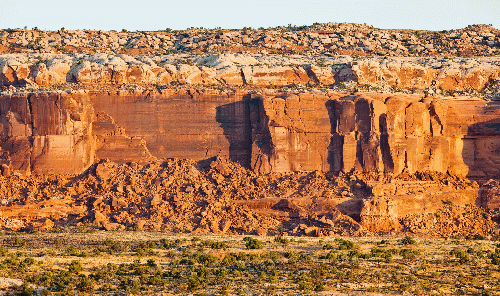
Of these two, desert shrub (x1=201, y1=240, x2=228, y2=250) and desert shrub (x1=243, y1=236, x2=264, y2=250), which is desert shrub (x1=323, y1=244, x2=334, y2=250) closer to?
desert shrub (x1=243, y1=236, x2=264, y2=250)

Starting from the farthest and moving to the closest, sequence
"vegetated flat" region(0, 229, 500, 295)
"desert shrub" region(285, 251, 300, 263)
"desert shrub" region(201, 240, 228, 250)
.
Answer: "desert shrub" region(201, 240, 228, 250), "desert shrub" region(285, 251, 300, 263), "vegetated flat" region(0, 229, 500, 295)

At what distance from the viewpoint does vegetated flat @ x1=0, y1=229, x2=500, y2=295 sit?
104 feet

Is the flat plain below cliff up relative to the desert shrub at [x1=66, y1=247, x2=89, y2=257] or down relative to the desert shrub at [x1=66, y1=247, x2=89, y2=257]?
up

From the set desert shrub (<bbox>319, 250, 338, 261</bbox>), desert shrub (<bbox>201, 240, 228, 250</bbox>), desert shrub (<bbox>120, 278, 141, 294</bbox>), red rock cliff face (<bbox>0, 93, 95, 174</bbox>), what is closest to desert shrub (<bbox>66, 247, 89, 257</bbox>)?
desert shrub (<bbox>120, 278, 141, 294</bbox>)

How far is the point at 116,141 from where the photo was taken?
49.5 metres

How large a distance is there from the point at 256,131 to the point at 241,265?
14415 millimetres

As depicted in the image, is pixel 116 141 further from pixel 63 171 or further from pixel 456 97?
pixel 456 97

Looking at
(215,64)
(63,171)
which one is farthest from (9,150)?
(215,64)

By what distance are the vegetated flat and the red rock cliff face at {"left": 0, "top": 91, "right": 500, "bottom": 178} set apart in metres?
6.01

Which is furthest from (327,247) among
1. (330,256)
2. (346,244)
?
(330,256)

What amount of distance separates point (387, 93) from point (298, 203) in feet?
26.5

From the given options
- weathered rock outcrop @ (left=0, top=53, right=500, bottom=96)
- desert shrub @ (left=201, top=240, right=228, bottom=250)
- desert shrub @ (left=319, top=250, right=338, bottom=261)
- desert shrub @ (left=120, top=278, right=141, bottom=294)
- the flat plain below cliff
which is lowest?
desert shrub @ (left=120, top=278, right=141, bottom=294)

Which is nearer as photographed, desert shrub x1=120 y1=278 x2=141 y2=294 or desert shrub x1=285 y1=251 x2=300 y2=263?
desert shrub x1=120 y1=278 x2=141 y2=294

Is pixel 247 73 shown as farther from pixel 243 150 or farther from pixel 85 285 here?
pixel 85 285
